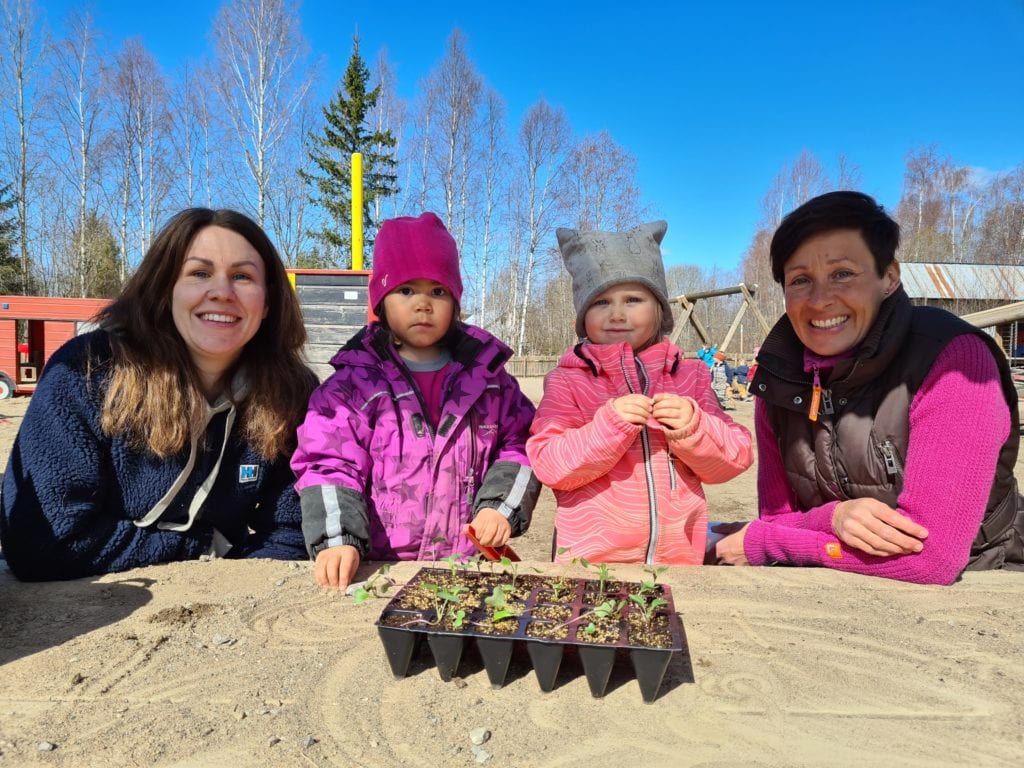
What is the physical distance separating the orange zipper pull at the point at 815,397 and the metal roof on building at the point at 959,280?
24.4 meters

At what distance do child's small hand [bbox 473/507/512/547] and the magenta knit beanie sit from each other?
0.82 m

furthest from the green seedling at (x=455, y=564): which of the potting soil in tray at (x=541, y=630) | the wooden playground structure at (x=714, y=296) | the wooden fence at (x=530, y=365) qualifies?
the wooden fence at (x=530, y=365)

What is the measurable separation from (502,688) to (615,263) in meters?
1.45

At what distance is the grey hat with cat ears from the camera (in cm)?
227

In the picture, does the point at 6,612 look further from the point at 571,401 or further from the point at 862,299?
the point at 862,299

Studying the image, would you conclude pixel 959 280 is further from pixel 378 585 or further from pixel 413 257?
pixel 378 585

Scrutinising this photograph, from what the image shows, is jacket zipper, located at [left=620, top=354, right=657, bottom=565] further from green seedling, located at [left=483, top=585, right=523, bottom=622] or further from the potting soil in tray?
green seedling, located at [left=483, top=585, right=523, bottom=622]

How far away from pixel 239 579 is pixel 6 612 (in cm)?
61

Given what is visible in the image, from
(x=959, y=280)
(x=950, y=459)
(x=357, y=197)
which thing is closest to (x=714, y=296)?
(x=357, y=197)

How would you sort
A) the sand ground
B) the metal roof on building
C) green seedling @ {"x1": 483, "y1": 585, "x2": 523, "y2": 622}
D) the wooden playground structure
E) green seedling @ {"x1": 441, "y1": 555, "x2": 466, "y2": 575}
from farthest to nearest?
the metal roof on building < the wooden playground structure < green seedling @ {"x1": 441, "y1": 555, "x2": 466, "y2": 575} < green seedling @ {"x1": 483, "y1": 585, "x2": 523, "y2": 622} < the sand ground

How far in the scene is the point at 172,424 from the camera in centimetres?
221

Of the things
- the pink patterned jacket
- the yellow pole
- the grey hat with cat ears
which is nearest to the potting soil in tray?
the pink patterned jacket

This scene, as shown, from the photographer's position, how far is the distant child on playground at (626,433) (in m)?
2.04

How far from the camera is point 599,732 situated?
1233mm
